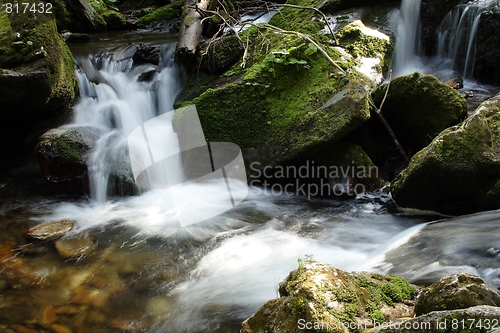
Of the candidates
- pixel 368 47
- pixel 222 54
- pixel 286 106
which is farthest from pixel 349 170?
pixel 222 54

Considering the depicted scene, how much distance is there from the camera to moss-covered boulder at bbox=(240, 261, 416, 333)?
1.94 meters

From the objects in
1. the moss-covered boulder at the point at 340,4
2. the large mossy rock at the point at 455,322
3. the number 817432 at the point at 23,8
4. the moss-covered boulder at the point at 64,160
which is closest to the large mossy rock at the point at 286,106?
the moss-covered boulder at the point at 64,160

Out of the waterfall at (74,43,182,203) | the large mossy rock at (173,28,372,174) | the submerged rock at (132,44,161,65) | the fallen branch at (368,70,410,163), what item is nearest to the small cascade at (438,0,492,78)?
the large mossy rock at (173,28,372,174)

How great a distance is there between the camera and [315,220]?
4488 millimetres

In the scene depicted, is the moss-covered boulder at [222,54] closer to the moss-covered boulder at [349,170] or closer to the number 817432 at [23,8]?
the moss-covered boulder at [349,170]

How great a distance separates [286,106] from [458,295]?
367 centimetres

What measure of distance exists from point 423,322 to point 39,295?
131 inches

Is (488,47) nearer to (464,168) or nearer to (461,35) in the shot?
(461,35)

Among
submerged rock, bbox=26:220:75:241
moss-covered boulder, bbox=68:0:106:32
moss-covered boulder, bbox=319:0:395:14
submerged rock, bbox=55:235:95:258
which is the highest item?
moss-covered boulder, bbox=68:0:106:32

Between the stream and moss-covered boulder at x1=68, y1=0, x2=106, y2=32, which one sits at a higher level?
moss-covered boulder at x1=68, y1=0, x2=106, y2=32

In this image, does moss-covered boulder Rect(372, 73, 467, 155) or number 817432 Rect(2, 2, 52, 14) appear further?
number 817432 Rect(2, 2, 52, 14)

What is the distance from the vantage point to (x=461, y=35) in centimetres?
762

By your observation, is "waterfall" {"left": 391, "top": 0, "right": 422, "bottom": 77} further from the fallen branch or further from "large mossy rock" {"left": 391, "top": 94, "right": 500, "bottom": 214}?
"large mossy rock" {"left": 391, "top": 94, "right": 500, "bottom": 214}

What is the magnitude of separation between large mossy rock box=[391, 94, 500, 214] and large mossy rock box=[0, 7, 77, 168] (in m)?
5.21
